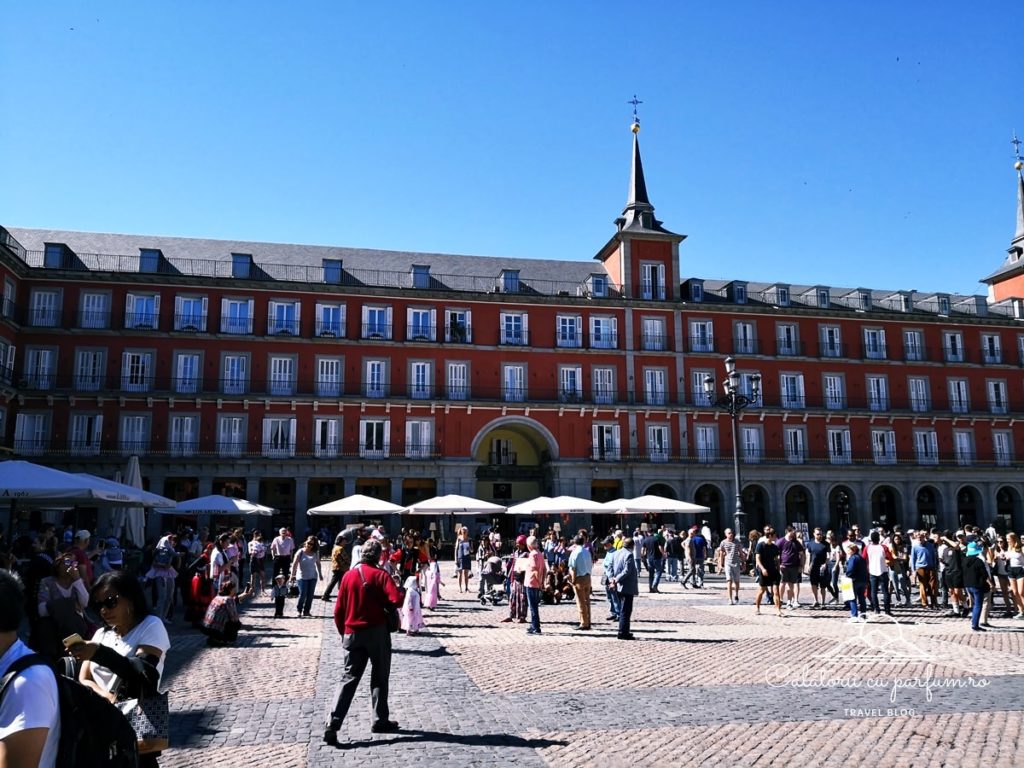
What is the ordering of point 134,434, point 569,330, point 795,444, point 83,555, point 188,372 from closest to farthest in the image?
point 83,555, point 134,434, point 188,372, point 569,330, point 795,444

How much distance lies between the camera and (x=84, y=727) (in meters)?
2.77

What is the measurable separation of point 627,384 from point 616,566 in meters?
30.0

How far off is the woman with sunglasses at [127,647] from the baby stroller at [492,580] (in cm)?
1375

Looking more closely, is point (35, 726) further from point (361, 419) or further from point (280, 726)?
point (361, 419)

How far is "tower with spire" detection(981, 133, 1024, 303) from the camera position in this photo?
5119 cm

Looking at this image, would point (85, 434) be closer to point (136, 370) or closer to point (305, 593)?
point (136, 370)

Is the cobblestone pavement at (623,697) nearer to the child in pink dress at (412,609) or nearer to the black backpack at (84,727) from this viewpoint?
the child in pink dress at (412,609)

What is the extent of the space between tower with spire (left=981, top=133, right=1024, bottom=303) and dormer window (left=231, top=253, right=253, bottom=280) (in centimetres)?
4614

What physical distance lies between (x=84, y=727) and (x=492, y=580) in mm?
15321

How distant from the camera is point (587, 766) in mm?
6031

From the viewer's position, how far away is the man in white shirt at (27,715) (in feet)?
8.46

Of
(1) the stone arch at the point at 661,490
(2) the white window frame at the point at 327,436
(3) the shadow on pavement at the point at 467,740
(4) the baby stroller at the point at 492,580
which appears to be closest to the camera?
(3) the shadow on pavement at the point at 467,740

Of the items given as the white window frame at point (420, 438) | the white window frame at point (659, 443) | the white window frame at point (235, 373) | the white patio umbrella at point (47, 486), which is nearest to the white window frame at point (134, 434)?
the white window frame at point (235, 373)

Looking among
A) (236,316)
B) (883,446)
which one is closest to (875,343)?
(883,446)
